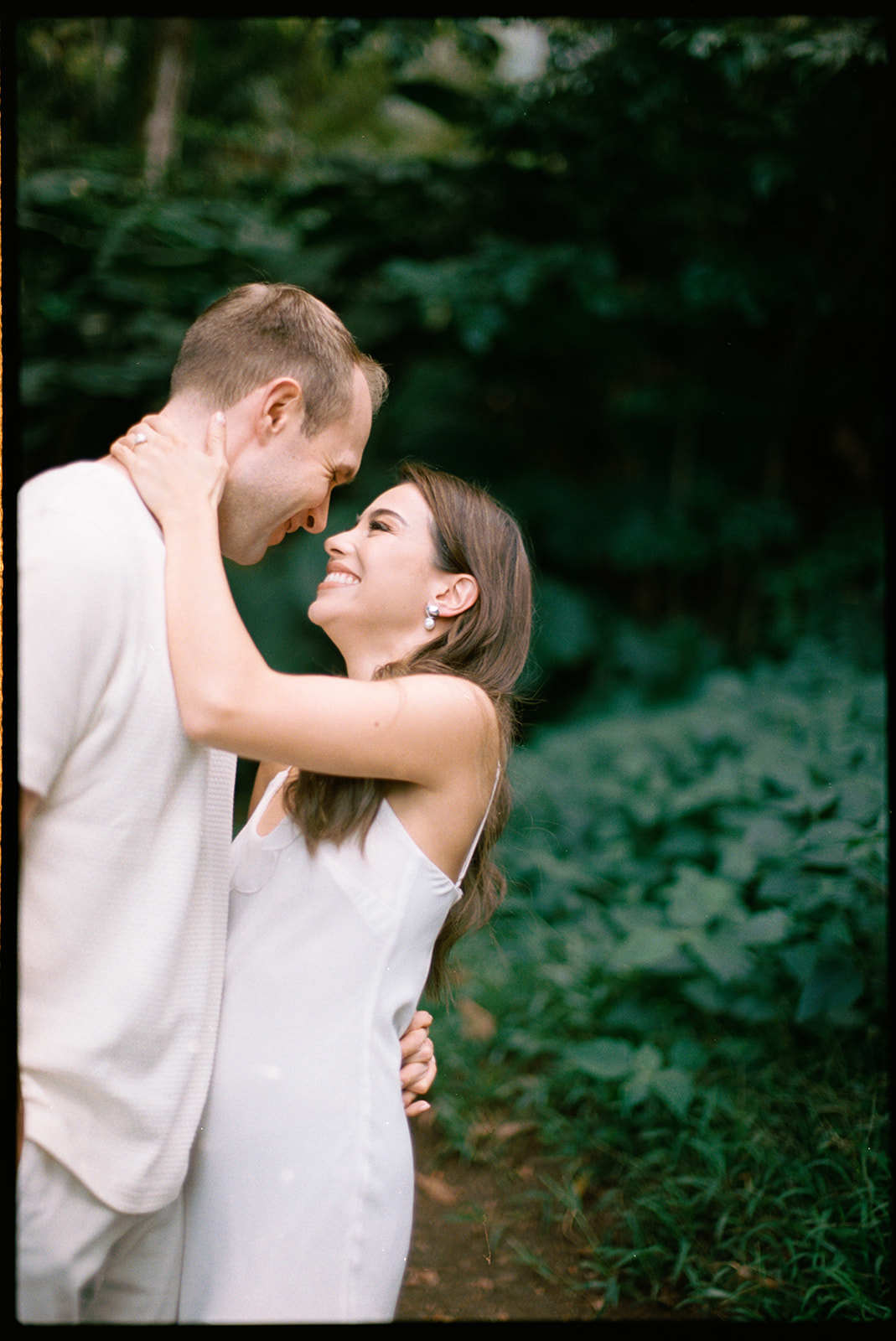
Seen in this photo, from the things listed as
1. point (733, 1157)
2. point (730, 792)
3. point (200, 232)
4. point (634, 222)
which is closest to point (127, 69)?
point (200, 232)

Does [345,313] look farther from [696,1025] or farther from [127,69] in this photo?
[696,1025]

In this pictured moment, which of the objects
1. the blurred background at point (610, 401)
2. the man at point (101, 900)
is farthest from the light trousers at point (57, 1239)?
the blurred background at point (610, 401)

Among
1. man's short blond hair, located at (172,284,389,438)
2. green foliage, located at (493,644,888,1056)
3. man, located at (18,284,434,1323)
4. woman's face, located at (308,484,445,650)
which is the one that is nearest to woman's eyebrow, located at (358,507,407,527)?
woman's face, located at (308,484,445,650)

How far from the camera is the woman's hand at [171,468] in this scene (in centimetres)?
139

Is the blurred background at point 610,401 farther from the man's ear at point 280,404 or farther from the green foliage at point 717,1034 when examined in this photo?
the man's ear at point 280,404

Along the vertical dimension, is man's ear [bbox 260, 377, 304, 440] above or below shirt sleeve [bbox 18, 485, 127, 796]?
above

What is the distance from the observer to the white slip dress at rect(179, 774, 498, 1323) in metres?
1.43

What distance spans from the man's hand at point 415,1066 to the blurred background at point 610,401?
1159 millimetres

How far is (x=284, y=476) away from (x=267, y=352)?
20 cm

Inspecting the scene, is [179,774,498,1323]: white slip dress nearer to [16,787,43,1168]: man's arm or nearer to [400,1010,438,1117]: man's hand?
[400,1010,438,1117]: man's hand

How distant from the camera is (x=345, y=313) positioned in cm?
557

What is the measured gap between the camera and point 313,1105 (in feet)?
4.79

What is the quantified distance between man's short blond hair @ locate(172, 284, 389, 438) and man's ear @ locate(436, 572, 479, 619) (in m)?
0.38

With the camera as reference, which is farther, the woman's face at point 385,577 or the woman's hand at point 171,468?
the woman's face at point 385,577
